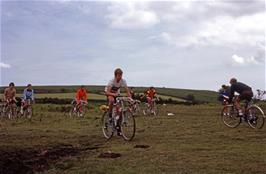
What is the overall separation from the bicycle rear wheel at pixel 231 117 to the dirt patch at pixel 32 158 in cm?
776

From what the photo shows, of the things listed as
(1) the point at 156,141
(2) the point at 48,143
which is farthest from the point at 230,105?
(2) the point at 48,143

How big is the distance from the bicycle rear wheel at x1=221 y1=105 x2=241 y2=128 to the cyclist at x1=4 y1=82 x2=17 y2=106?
1371 centimetres

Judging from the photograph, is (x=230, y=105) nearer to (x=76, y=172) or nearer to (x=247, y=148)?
(x=247, y=148)

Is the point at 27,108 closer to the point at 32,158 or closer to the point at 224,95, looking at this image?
the point at 224,95

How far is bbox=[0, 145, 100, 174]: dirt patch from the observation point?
10.1 meters

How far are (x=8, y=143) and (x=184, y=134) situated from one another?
6247 millimetres

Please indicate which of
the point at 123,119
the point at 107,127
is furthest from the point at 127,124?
the point at 107,127

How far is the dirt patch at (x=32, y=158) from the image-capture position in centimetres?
1009

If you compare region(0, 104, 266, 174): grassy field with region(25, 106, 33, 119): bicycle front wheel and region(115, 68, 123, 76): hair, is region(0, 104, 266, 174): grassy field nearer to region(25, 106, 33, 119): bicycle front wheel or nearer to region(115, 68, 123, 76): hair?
region(115, 68, 123, 76): hair

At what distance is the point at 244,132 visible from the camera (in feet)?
56.9

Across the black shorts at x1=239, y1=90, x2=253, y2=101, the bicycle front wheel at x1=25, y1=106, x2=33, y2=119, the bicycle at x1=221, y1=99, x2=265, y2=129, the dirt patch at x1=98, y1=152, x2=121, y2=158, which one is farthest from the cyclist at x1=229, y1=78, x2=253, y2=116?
the bicycle front wheel at x1=25, y1=106, x2=33, y2=119

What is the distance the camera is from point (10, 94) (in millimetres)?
29453

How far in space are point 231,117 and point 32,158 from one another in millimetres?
10743

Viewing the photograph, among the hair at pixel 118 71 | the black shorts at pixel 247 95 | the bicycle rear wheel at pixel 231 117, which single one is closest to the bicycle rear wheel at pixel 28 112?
the bicycle rear wheel at pixel 231 117
